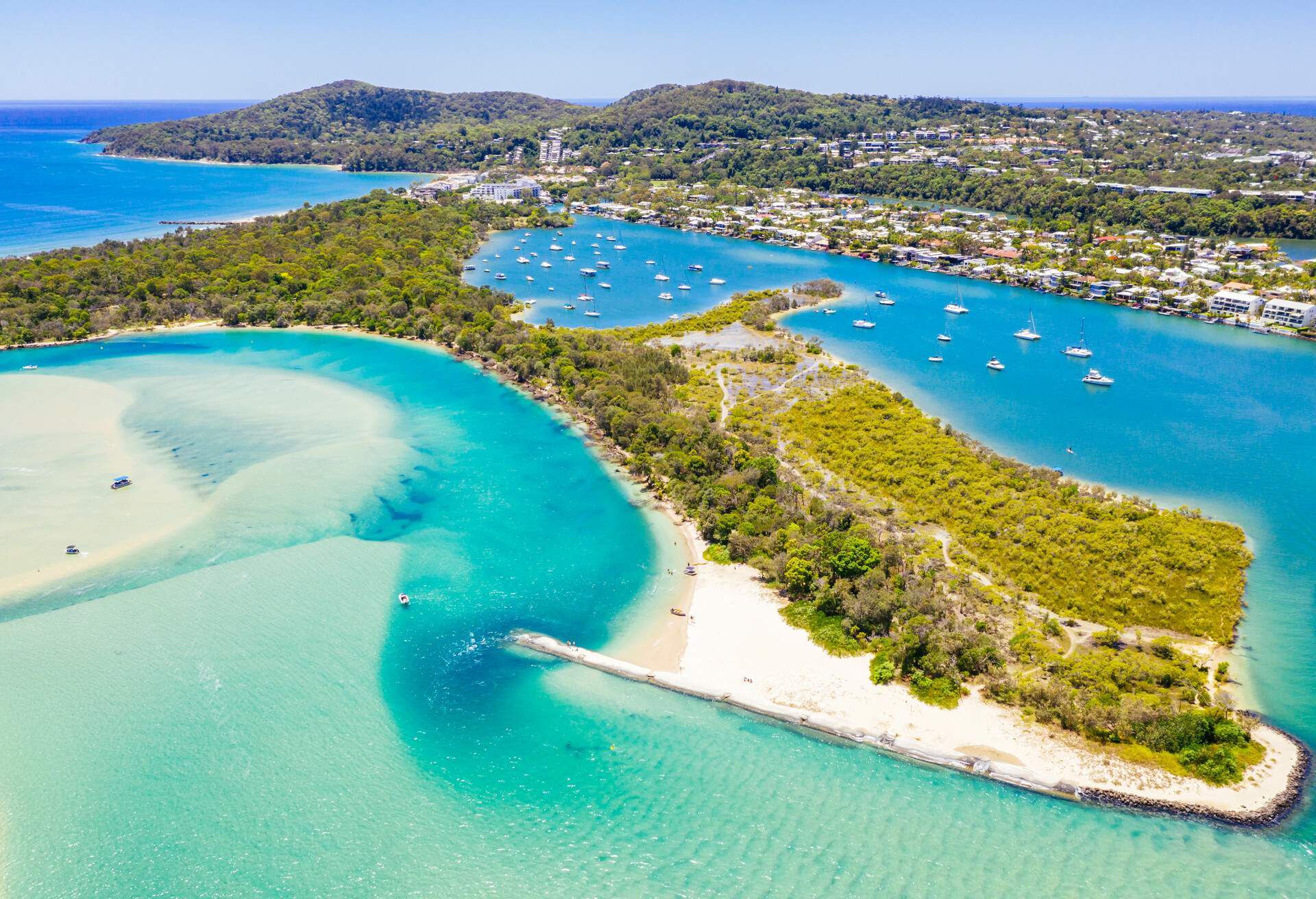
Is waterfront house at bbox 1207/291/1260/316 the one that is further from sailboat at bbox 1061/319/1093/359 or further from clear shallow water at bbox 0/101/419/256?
clear shallow water at bbox 0/101/419/256

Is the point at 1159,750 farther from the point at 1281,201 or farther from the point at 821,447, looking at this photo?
the point at 1281,201

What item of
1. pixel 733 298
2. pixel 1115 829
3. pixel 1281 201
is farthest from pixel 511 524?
pixel 1281 201

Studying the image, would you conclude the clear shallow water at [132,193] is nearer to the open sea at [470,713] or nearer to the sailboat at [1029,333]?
the open sea at [470,713]

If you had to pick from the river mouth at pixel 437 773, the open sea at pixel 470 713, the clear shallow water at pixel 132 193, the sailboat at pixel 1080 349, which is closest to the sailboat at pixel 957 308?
the sailboat at pixel 1080 349

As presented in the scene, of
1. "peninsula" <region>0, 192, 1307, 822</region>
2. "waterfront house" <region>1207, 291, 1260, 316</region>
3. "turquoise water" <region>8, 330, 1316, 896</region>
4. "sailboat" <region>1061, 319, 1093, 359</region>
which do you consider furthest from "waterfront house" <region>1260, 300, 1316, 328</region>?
"turquoise water" <region>8, 330, 1316, 896</region>

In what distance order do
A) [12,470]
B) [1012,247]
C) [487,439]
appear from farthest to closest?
[1012,247], [487,439], [12,470]

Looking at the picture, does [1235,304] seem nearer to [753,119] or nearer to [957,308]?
[957,308]
